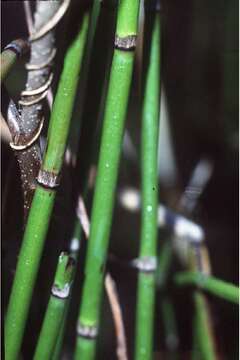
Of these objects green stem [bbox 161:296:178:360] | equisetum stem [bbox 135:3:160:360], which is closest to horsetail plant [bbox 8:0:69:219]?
equisetum stem [bbox 135:3:160:360]

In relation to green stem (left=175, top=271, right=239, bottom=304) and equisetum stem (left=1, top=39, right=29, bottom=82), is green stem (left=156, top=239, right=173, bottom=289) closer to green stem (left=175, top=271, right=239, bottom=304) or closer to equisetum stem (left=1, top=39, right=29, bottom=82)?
green stem (left=175, top=271, right=239, bottom=304)

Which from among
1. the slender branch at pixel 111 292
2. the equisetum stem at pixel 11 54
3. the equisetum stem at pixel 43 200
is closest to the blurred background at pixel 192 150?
the slender branch at pixel 111 292

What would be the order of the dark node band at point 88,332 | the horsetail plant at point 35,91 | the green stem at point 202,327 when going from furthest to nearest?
1. the green stem at point 202,327
2. the dark node band at point 88,332
3. the horsetail plant at point 35,91

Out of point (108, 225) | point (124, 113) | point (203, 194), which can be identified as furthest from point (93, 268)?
point (203, 194)

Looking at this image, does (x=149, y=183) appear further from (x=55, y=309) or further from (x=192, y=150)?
(x=192, y=150)

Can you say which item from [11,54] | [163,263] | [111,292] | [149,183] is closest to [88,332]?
[111,292]

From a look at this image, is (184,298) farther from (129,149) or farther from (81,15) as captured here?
(81,15)

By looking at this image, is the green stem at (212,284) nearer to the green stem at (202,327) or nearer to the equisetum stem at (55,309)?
the green stem at (202,327)
